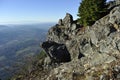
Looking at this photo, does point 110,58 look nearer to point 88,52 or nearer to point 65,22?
point 88,52

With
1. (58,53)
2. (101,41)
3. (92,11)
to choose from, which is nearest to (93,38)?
(101,41)

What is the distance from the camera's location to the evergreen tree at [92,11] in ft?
148

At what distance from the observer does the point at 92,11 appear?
45312 mm

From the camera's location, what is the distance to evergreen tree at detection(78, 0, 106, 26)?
45.0 meters

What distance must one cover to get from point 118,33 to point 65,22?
3019 centimetres

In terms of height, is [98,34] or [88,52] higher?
[98,34]

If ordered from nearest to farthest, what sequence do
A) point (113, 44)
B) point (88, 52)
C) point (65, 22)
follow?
point (113, 44) < point (88, 52) < point (65, 22)

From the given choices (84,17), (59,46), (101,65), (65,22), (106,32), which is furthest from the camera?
(65,22)

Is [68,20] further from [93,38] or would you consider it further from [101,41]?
[101,41]

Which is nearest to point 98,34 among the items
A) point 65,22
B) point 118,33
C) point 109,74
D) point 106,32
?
point 106,32

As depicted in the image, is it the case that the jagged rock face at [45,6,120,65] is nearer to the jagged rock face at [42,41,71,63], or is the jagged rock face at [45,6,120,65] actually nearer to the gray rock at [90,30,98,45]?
the gray rock at [90,30,98,45]

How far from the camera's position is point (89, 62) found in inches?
1195

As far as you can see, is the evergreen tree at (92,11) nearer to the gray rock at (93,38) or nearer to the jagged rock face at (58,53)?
the jagged rock face at (58,53)

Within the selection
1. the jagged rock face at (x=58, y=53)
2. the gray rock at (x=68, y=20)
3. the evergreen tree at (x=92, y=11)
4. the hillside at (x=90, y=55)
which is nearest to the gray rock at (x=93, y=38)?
the hillside at (x=90, y=55)
